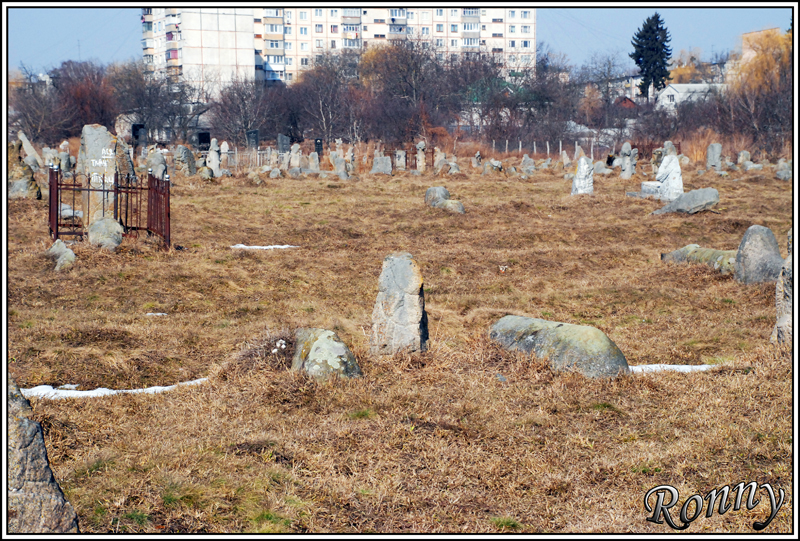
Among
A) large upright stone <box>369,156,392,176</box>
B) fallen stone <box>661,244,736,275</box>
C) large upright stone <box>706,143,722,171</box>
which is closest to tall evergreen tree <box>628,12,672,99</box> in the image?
large upright stone <box>706,143,722,171</box>

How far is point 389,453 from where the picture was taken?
17.1ft

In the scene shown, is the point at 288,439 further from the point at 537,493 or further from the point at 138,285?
the point at 138,285

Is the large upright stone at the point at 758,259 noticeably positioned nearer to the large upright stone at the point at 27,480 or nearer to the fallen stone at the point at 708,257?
the fallen stone at the point at 708,257

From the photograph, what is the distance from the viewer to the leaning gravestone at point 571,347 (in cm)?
693

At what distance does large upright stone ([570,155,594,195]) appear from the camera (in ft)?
77.4

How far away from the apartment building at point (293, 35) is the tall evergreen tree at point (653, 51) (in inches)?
454

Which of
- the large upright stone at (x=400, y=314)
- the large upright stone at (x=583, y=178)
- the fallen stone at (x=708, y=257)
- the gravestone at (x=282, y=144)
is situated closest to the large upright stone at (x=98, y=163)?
the large upright stone at (x=400, y=314)

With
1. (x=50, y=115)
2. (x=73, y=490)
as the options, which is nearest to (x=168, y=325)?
(x=73, y=490)

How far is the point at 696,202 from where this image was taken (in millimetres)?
19328

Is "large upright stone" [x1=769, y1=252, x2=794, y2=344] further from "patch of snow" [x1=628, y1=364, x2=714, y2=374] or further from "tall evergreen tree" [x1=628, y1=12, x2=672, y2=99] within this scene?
"tall evergreen tree" [x1=628, y1=12, x2=672, y2=99]

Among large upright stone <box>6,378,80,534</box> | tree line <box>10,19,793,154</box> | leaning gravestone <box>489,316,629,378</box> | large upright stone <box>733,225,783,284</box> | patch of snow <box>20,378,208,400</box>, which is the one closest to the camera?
large upright stone <box>6,378,80,534</box>

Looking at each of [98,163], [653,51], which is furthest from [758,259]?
[653,51]

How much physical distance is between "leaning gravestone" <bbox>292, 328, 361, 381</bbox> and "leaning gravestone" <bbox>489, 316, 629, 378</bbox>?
1827 mm

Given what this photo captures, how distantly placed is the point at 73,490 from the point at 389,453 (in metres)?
2.06
